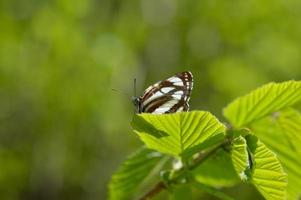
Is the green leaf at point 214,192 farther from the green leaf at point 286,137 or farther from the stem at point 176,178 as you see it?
the green leaf at point 286,137

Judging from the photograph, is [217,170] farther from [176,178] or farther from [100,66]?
[100,66]

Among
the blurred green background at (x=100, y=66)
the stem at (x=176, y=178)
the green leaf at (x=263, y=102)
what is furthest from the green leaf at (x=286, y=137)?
the blurred green background at (x=100, y=66)

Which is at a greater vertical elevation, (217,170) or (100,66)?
(100,66)

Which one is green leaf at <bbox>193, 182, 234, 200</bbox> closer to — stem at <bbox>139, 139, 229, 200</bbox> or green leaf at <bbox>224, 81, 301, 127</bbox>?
stem at <bbox>139, 139, 229, 200</bbox>

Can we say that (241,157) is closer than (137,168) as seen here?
Yes

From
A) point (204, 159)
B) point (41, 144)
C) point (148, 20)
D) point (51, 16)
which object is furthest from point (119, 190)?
point (148, 20)

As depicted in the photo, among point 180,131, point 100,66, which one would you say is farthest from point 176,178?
point 100,66

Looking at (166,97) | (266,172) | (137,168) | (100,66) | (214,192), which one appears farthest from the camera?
(100,66)

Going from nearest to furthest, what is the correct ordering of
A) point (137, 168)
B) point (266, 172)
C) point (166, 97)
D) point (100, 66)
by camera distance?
1. point (266, 172)
2. point (166, 97)
3. point (137, 168)
4. point (100, 66)
